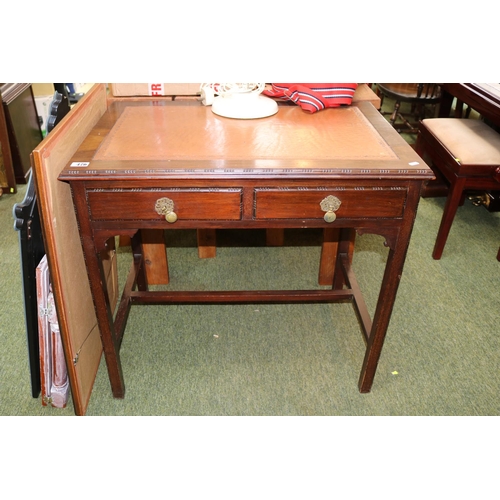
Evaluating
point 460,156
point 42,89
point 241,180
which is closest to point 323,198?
point 241,180

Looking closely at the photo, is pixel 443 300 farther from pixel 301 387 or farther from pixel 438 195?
pixel 438 195

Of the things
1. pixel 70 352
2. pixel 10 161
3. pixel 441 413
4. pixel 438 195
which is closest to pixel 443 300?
pixel 441 413

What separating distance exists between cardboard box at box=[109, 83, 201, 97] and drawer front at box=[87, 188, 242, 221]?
831mm

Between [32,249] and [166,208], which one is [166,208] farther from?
[32,249]

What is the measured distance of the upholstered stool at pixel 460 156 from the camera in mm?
2242

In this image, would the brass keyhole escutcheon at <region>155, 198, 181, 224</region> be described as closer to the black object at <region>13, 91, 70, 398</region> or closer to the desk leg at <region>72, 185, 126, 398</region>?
the desk leg at <region>72, 185, 126, 398</region>

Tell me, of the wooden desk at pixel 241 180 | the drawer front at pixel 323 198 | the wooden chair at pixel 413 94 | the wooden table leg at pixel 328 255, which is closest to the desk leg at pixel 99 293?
the wooden desk at pixel 241 180

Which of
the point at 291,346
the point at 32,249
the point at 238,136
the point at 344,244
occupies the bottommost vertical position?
the point at 291,346

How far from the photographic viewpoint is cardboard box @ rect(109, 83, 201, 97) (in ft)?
6.26

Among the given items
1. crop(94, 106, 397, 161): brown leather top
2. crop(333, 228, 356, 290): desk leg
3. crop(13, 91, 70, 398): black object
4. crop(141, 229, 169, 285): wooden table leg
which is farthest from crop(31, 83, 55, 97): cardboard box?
crop(333, 228, 356, 290): desk leg

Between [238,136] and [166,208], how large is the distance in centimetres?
33

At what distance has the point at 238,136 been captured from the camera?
1.41 meters

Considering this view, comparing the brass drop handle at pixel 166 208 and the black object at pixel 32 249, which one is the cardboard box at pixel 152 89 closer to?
the black object at pixel 32 249

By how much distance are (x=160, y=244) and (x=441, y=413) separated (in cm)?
129
